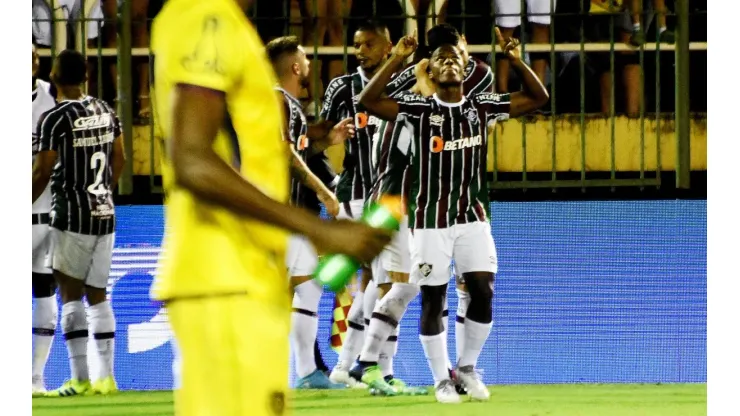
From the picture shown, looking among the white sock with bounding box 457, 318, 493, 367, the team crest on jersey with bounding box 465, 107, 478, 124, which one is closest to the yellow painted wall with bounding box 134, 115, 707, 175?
the team crest on jersey with bounding box 465, 107, 478, 124

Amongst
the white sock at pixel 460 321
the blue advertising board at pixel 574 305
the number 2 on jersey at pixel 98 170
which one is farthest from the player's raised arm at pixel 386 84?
the number 2 on jersey at pixel 98 170

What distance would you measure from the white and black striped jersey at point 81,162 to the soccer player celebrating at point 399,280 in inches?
50.5

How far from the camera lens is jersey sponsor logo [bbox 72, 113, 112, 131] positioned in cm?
561

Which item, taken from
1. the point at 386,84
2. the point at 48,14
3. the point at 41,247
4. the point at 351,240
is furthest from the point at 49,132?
the point at 351,240

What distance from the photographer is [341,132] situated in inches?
239

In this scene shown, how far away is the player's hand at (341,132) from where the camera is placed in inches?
238

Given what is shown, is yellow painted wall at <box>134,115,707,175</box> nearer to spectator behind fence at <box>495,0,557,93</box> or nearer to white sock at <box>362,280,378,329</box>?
spectator behind fence at <box>495,0,557,93</box>

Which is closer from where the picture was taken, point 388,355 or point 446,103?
point 446,103

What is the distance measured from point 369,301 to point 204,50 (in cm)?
421

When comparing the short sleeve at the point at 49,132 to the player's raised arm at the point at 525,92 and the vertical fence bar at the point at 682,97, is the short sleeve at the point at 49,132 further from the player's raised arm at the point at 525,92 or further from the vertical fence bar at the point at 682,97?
the vertical fence bar at the point at 682,97

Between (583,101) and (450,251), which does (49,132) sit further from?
(583,101)

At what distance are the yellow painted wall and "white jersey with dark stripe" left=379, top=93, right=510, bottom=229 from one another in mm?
841

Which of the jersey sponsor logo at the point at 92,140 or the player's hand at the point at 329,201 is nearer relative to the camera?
the player's hand at the point at 329,201

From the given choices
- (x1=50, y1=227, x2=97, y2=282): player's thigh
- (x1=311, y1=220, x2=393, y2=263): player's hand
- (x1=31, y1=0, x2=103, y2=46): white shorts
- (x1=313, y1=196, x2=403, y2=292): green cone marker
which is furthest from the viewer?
(x1=31, y1=0, x2=103, y2=46): white shorts
